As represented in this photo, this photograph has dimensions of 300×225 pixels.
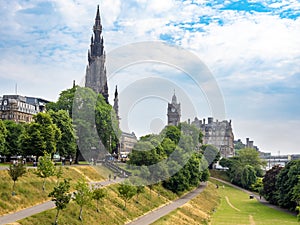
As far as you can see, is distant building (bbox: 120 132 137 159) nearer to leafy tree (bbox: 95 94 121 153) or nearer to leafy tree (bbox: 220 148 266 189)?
leafy tree (bbox: 95 94 121 153)

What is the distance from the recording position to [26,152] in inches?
2372

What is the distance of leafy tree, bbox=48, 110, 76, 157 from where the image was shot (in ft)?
229

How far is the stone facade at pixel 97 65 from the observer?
119438mm

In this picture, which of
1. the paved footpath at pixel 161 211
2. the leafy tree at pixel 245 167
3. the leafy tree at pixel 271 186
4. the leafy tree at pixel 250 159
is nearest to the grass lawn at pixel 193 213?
the paved footpath at pixel 161 211

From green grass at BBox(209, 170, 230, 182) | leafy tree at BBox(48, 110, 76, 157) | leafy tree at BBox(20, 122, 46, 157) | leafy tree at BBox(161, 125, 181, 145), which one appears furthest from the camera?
green grass at BBox(209, 170, 230, 182)

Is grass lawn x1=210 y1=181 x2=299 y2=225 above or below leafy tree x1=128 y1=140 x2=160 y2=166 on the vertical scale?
below

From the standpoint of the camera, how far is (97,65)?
122938mm

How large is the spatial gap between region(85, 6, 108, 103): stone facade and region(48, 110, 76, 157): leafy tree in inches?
1809

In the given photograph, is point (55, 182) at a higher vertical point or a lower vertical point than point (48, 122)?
lower

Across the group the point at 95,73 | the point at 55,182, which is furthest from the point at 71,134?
the point at 95,73

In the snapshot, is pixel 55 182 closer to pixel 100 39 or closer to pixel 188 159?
pixel 188 159

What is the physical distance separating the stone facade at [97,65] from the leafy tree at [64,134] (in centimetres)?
4594

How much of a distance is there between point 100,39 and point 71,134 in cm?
6473

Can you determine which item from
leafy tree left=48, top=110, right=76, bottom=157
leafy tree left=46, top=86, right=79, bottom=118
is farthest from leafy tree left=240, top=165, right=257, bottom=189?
leafy tree left=48, top=110, right=76, bottom=157
